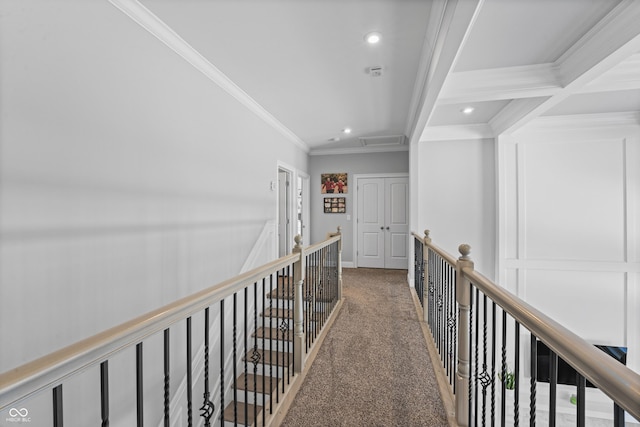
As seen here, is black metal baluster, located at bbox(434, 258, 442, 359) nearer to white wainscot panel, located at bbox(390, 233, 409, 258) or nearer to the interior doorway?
the interior doorway

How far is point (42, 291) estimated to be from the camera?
142 cm

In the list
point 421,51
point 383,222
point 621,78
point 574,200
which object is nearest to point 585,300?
point 574,200

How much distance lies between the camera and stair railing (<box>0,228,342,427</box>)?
64cm

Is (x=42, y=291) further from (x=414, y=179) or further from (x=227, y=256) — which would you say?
(x=414, y=179)

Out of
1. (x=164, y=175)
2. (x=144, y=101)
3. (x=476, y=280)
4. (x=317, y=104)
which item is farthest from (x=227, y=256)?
(x=476, y=280)

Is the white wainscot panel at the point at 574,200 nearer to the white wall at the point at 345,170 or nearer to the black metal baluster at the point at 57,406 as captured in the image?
the white wall at the point at 345,170

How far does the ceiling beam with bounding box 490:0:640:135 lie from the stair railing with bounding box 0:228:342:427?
106 inches

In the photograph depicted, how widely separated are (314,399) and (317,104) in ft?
10.7

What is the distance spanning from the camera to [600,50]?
7.20ft

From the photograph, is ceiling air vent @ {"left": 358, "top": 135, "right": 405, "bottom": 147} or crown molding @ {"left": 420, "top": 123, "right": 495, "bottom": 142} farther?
ceiling air vent @ {"left": 358, "top": 135, "right": 405, "bottom": 147}

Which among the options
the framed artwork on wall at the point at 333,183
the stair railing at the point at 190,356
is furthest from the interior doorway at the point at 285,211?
the stair railing at the point at 190,356

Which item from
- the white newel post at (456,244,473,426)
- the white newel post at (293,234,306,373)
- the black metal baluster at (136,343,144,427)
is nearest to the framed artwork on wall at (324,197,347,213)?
the white newel post at (293,234,306,373)

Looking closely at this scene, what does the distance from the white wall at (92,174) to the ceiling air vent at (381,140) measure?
10.9ft

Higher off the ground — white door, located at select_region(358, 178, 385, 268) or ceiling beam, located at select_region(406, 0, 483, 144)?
ceiling beam, located at select_region(406, 0, 483, 144)
